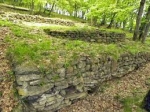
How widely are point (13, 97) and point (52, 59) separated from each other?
1848 millimetres

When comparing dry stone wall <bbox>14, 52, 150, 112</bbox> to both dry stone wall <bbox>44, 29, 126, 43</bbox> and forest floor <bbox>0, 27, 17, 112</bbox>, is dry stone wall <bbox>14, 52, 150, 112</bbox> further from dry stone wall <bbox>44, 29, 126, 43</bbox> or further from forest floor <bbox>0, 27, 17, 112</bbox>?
dry stone wall <bbox>44, 29, 126, 43</bbox>

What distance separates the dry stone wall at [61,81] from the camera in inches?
233

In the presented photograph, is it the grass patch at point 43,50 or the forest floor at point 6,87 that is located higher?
the grass patch at point 43,50

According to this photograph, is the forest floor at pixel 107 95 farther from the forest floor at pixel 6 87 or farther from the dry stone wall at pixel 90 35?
the dry stone wall at pixel 90 35

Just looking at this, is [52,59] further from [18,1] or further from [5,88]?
[18,1]

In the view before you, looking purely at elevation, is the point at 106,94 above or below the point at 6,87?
below

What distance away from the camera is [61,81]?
6730mm

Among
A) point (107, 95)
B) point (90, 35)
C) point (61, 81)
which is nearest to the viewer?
point (61, 81)

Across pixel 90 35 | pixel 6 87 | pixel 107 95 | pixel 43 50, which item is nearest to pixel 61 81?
pixel 43 50

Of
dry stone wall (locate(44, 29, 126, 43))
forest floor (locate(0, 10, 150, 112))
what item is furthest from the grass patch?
dry stone wall (locate(44, 29, 126, 43))

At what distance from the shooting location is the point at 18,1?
39.3 m

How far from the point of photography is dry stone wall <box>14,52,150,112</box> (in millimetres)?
5914

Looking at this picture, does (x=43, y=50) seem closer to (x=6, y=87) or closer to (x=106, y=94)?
(x=6, y=87)

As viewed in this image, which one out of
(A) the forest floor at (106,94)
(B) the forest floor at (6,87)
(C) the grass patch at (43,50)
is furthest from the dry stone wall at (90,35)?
(B) the forest floor at (6,87)
